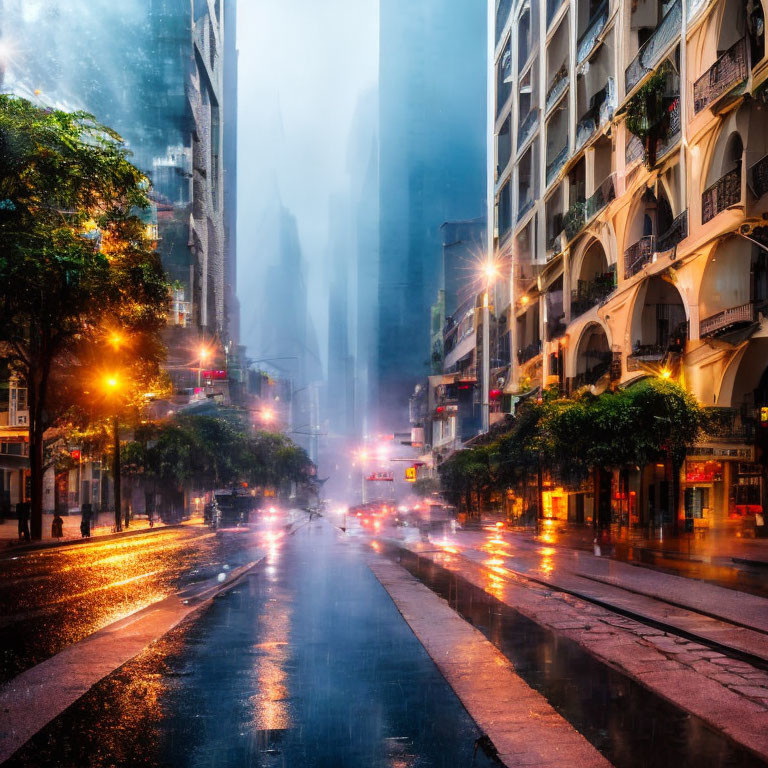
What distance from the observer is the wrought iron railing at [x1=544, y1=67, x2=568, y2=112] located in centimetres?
4975

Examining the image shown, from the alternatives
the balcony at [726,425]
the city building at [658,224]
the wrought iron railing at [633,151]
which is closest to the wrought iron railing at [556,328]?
the city building at [658,224]

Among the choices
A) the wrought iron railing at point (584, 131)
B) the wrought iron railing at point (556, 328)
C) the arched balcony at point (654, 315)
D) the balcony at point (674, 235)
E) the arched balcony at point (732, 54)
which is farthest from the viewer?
the wrought iron railing at point (556, 328)

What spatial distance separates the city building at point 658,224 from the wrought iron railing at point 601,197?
0.48 ft

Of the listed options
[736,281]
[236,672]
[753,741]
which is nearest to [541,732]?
[753,741]

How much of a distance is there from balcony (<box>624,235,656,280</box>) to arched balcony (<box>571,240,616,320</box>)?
384 centimetres

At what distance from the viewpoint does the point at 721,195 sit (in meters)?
29.7

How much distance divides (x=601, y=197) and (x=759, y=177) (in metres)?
15.4

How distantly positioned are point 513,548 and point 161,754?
22.8 meters

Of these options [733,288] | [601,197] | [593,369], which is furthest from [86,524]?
[601,197]

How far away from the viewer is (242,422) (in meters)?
93.1

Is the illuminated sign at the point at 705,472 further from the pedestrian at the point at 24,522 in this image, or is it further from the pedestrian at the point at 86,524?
the pedestrian at the point at 24,522

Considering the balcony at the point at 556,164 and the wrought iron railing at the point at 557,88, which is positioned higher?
the wrought iron railing at the point at 557,88

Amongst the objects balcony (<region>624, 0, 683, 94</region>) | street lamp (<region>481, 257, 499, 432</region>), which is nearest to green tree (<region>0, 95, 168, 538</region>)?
balcony (<region>624, 0, 683, 94</region>)

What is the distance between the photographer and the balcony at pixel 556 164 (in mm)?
50156
